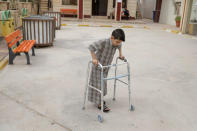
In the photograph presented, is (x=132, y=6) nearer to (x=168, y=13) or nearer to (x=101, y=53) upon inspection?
(x=168, y=13)

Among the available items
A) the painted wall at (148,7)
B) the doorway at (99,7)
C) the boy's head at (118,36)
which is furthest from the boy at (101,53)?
the painted wall at (148,7)

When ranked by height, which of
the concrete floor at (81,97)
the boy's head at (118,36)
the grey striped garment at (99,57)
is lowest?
the concrete floor at (81,97)

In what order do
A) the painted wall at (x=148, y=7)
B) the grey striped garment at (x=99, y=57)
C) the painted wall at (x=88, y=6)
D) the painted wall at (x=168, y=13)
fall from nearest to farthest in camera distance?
the grey striped garment at (x=99, y=57) < the painted wall at (x=168, y=13) < the painted wall at (x=88, y=6) < the painted wall at (x=148, y=7)

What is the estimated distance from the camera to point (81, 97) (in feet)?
13.3

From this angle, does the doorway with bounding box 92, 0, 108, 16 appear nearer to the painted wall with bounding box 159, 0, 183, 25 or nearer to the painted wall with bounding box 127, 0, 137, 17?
the painted wall with bounding box 127, 0, 137, 17

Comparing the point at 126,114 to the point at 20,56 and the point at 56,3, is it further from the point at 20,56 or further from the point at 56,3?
the point at 56,3

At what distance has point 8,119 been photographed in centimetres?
322

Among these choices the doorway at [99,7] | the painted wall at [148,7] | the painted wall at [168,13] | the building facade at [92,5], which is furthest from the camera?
the painted wall at [148,7]

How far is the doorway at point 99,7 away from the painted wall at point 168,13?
6248 mm

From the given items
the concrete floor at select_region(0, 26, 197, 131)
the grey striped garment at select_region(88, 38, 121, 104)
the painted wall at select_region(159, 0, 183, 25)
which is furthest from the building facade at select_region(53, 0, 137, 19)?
the grey striped garment at select_region(88, 38, 121, 104)

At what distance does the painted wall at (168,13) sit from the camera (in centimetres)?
2135

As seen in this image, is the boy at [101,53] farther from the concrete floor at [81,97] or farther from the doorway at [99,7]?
the doorway at [99,7]

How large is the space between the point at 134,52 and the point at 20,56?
12.8 feet

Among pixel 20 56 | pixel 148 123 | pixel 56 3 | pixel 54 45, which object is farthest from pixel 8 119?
pixel 56 3
